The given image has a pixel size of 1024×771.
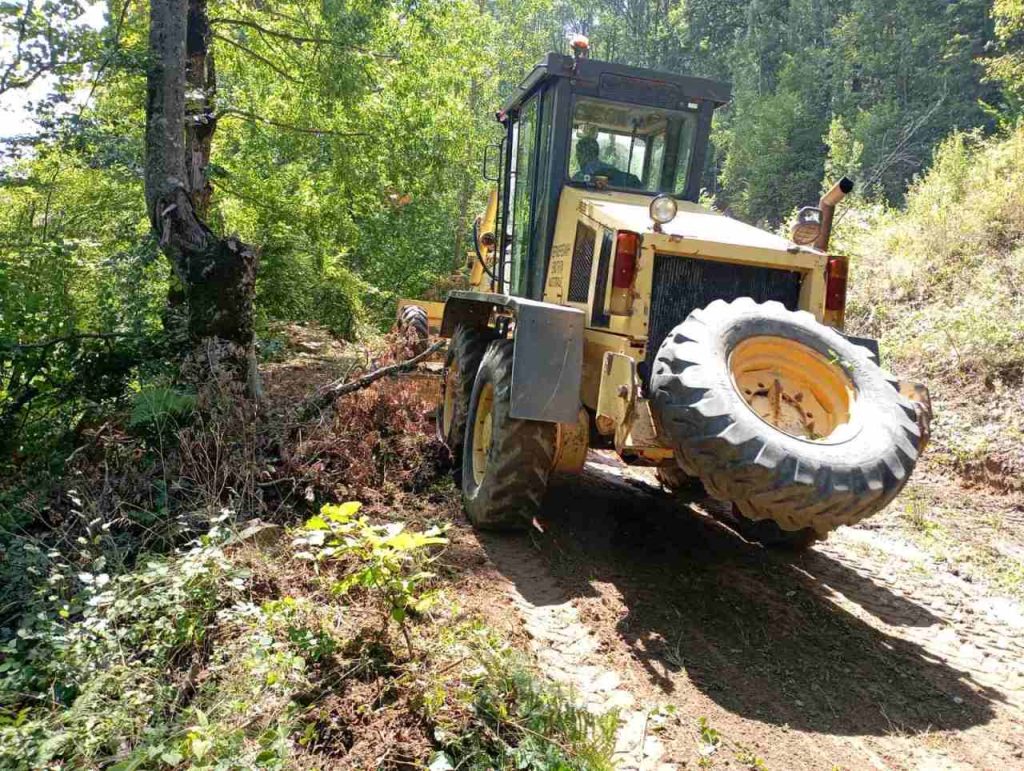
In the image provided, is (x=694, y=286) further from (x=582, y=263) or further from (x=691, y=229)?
(x=582, y=263)

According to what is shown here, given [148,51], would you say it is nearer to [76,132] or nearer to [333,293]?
[76,132]

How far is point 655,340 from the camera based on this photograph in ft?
15.0

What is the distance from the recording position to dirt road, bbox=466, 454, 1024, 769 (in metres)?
2.91

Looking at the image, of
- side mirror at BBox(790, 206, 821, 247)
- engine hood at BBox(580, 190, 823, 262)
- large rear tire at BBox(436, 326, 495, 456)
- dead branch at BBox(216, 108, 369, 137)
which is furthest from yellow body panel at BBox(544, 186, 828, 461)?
dead branch at BBox(216, 108, 369, 137)

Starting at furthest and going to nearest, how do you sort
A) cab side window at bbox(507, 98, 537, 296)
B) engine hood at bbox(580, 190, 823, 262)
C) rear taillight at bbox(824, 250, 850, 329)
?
cab side window at bbox(507, 98, 537, 296) → rear taillight at bbox(824, 250, 850, 329) → engine hood at bbox(580, 190, 823, 262)

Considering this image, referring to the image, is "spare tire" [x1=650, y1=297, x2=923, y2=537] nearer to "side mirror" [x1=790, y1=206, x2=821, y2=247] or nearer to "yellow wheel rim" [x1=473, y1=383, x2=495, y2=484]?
"side mirror" [x1=790, y1=206, x2=821, y2=247]

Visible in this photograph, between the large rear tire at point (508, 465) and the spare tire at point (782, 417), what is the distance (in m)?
1.03

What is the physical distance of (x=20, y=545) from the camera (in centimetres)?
366

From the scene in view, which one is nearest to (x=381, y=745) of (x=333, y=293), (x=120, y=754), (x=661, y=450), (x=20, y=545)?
(x=120, y=754)

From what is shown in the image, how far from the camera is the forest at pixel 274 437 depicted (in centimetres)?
265

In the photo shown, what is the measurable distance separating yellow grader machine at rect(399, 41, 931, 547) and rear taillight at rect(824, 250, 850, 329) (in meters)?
0.01

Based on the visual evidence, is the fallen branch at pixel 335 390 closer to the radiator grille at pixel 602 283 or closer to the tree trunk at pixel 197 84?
the radiator grille at pixel 602 283

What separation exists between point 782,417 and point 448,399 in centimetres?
331

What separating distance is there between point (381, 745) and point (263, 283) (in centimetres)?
975
